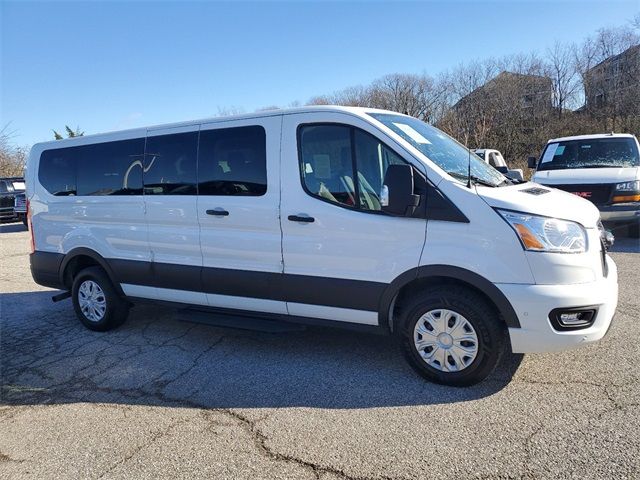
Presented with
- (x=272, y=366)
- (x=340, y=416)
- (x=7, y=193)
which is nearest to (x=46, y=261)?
(x=272, y=366)

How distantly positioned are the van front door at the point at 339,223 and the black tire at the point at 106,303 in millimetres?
2380

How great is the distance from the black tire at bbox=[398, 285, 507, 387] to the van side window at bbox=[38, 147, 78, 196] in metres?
4.19

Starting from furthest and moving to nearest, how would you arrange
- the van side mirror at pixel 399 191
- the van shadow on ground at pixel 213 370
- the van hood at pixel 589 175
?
1. the van hood at pixel 589 175
2. the van shadow on ground at pixel 213 370
3. the van side mirror at pixel 399 191

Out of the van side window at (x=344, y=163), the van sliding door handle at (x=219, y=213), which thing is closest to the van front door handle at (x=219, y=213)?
the van sliding door handle at (x=219, y=213)

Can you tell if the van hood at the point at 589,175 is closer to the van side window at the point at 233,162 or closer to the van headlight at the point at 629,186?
the van headlight at the point at 629,186

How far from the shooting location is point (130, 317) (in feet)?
19.4

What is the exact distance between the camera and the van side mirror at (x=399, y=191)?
3.40 metres

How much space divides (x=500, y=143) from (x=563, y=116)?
5.14m

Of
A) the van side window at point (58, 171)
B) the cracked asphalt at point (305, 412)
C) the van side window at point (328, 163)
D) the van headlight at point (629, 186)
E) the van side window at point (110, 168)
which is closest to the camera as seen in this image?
the cracked asphalt at point (305, 412)

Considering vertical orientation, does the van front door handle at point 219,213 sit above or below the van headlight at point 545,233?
above

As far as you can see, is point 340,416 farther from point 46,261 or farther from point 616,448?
point 46,261

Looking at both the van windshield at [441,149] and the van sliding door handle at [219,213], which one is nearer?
the van windshield at [441,149]

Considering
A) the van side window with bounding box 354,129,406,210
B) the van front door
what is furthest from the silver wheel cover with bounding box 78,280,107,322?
the van side window with bounding box 354,129,406,210

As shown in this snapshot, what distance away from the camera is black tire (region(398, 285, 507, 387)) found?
11.2 feet
